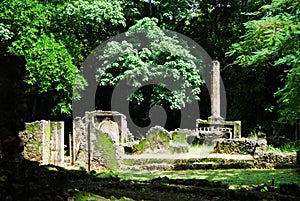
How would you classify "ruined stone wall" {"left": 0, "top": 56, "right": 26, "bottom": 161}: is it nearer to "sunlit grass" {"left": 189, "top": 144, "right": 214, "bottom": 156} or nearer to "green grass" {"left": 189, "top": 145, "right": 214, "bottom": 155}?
"sunlit grass" {"left": 189, "top": 144, "right": 214, "bottom": 156}

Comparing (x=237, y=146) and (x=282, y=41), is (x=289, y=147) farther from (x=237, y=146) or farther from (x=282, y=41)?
(x=282, y=41)

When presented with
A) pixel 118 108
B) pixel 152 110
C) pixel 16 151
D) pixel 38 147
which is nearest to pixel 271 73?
pixel 152 110

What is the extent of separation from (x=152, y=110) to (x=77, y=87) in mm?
6117

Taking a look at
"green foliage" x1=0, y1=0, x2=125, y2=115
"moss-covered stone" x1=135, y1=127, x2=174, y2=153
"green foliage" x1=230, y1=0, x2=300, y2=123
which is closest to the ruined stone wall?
"green foliage" x1=230, y1=0, x2=300, y2=123

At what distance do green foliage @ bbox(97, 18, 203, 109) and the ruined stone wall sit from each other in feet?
49.9

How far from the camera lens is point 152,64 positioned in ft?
69.5

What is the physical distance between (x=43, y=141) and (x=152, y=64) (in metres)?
10.2

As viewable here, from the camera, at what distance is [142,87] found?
72.8ft

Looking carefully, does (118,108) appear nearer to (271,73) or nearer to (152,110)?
(152,110)

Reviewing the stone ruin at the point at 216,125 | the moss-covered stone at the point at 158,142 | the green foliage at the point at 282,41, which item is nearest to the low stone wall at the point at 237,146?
the stone ruin at the point at 216,125

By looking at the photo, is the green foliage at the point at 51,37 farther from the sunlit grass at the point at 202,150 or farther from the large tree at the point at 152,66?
the sunlit grass at the point at 202,150

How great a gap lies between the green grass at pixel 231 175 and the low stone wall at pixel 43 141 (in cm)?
227

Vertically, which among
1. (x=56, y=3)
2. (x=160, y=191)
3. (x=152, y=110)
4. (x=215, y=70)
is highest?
(x=56, y=3)

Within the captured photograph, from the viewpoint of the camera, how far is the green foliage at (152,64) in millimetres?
20766
